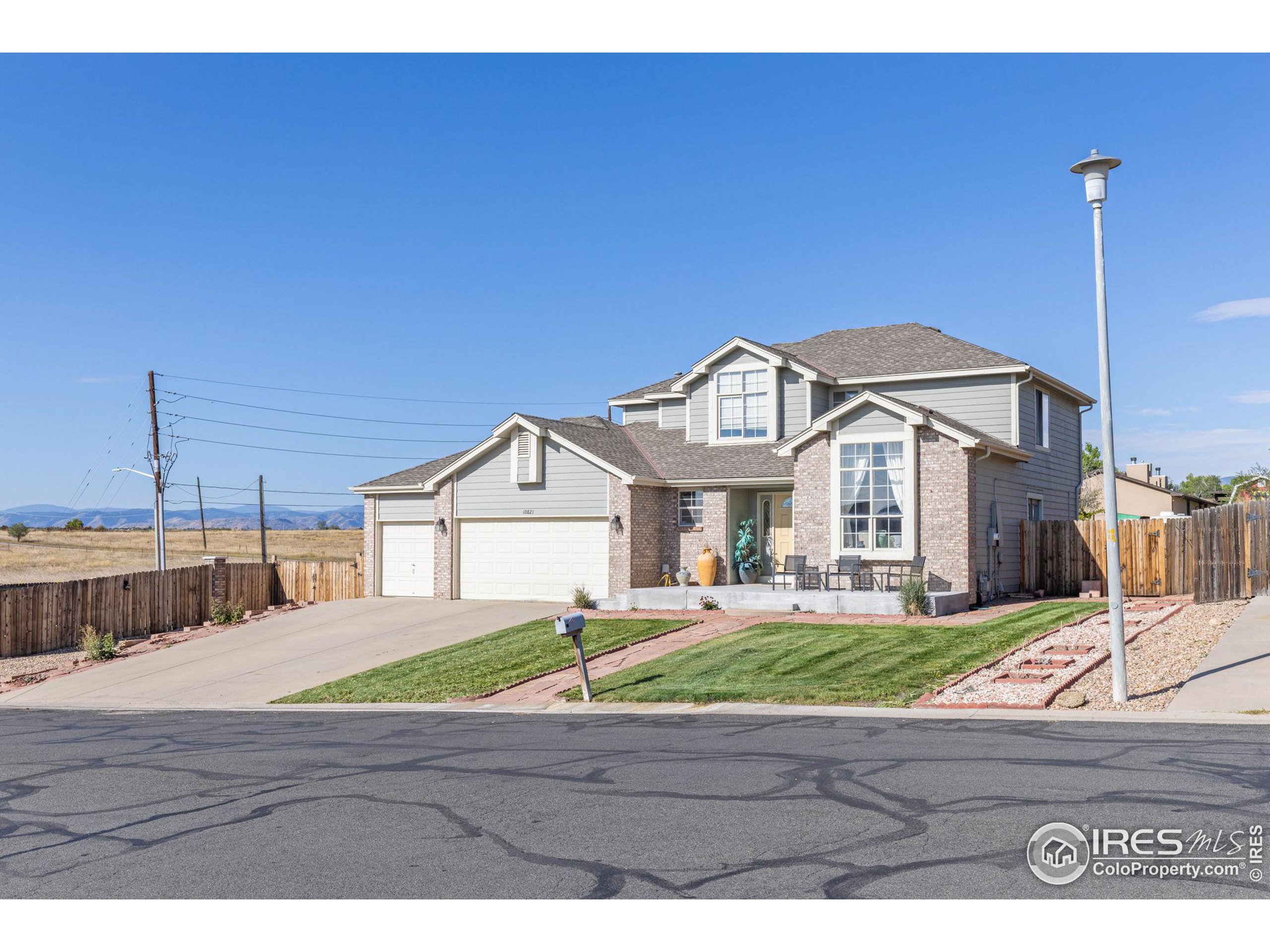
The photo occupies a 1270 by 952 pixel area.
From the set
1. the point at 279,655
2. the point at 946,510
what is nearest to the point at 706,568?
the point at 946,510

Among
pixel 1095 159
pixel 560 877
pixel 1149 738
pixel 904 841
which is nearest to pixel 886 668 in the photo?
pixel 1149 738

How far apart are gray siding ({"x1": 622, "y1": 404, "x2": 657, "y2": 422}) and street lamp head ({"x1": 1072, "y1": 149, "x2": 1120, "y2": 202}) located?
19.9 metres

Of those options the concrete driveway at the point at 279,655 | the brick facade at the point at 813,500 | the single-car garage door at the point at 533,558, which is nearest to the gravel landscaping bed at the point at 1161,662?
the brick facade at the point at 813,500

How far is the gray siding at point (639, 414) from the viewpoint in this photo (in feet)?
103

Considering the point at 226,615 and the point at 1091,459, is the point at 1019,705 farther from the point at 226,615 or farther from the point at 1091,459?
the point at 1091,459

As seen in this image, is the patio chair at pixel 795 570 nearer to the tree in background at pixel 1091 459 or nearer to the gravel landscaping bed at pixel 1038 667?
the gravel landscaping bed at pixel 1038 667

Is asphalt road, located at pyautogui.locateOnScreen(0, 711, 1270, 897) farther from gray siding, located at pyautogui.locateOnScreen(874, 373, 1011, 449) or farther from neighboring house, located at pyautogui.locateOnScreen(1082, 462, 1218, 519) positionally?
neighboring house, located at pyautogui.locateOnScreen(1082, 462, 1218, 519)

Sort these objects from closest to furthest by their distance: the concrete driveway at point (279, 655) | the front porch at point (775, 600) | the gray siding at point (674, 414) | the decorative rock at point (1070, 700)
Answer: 1. the decorative rock at point (1070, 700)
2. the concrete driveway at point (279, 655)
3. the front porch at point (775, 600)
4. the gray siding at point (674, 414)

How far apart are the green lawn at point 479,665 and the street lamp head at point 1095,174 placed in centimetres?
1066

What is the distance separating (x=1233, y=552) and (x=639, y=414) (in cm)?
1636

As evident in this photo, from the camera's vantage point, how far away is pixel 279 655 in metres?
22.2

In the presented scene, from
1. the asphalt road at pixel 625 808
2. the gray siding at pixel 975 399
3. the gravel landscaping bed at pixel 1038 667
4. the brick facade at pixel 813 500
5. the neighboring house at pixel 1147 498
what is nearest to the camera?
the asphalt road at pixel 625 808

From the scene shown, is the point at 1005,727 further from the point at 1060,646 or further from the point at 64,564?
the point at 64,564

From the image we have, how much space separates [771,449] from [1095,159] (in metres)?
15.1
